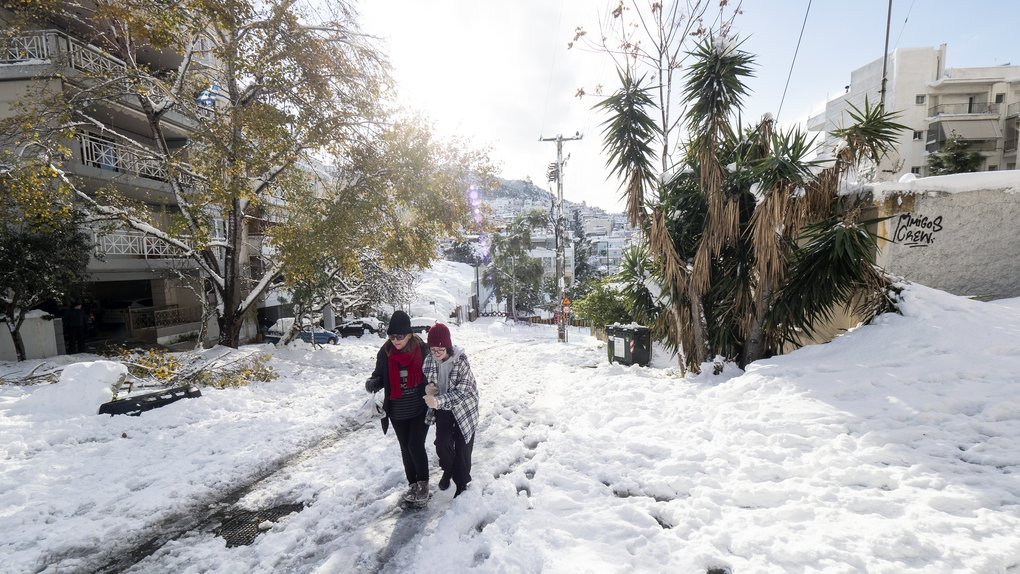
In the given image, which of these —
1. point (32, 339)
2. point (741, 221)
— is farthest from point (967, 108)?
point (32, 339)

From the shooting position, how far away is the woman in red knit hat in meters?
3.67

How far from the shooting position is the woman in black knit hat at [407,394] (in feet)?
12.2

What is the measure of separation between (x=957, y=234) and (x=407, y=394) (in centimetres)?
879

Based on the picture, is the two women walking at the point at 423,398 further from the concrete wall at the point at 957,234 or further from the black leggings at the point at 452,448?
the concrete wall at the point at 957,234

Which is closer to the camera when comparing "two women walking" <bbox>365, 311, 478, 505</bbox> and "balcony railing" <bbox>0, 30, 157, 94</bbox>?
"two women walking" <bbox>365, 311, 478, 505</bbox>

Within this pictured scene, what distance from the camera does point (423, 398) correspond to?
12.3 ft

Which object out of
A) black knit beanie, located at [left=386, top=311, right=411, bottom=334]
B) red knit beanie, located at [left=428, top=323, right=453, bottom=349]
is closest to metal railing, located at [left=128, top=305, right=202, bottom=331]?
black knit beanie, located at [left=386, top=311, right=411, bottom=334]

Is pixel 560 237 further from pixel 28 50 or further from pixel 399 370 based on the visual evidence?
pixel 28 50

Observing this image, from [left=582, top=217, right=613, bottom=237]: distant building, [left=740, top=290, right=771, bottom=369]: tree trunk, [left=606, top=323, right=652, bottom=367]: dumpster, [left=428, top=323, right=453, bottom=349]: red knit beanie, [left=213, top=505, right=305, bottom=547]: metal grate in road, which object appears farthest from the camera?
[left=582, top=217, right=613, bottom=237]: distant building

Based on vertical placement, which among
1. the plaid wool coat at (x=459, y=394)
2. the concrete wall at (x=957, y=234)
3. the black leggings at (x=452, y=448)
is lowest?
the black leggings at (x=452, y=448)

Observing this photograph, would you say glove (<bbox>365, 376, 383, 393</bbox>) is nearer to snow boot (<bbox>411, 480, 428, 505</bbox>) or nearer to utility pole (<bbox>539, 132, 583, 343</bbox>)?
snow boot (<bbox>411, 480, 428, 505</bbox>)

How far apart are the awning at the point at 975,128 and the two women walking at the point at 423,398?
35.2m

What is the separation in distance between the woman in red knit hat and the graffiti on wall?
291 inches

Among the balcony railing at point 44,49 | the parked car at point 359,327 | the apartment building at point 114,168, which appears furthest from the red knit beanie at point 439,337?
the parked car at point 359,327
